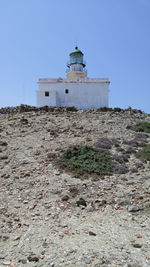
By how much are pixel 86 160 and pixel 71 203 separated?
4.23 m

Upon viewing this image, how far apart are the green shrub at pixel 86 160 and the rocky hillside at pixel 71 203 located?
344 mm

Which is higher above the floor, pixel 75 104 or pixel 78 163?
pixel 75 104

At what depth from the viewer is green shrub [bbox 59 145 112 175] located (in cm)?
1273

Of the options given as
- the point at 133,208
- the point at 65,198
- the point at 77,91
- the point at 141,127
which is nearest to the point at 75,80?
the point at 77,91

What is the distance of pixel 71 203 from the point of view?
385 inches

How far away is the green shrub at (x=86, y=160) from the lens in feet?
41.8

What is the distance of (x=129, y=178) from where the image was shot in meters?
12.0

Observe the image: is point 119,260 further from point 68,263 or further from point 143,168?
point 143,168

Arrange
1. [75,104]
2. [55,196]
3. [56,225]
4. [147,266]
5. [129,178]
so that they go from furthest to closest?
[75,104]
[129,178]
[55,196]
[56,225]
[147,266]

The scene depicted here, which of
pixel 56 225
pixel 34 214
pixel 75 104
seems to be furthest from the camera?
pixel 75 104

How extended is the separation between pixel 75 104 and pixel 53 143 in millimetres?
15834

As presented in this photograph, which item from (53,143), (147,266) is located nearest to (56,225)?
(147,266)

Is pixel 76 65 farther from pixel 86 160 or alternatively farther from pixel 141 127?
pixel 86 160

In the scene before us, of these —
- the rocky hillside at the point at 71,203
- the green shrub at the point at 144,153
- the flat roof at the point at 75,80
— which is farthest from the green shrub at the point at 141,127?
the flat roof at the point at 75,80
